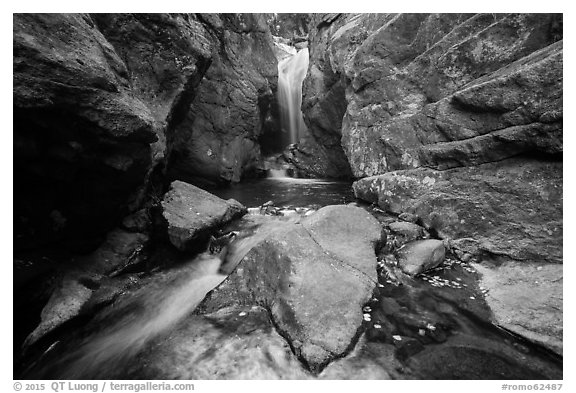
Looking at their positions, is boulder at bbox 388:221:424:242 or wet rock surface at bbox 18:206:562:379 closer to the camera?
wet rock surface at bbox 18:206:562:379

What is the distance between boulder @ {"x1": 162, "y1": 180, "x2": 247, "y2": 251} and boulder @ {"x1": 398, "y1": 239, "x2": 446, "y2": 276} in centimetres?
463

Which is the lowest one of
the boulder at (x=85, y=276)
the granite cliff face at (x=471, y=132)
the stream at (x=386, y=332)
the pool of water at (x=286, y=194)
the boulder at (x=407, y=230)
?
the pool of water at (x=286, y=194)

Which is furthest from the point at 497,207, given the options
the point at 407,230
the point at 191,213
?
the point at 191,213

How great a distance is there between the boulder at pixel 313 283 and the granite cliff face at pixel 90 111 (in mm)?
2894

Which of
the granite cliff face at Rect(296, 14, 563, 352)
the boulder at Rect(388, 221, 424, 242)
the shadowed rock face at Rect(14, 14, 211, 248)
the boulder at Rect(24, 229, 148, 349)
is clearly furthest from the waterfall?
the boulder at Rect(24, 229, 148, 349)

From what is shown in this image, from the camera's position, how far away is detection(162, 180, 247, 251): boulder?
21.2 feet

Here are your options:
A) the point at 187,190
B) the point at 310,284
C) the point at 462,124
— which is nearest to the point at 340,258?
the point at 310,284

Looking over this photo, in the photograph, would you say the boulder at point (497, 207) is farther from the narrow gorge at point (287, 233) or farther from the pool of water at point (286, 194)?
the pool of water at point (286, 194)

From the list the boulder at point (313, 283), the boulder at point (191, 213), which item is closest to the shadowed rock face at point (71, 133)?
the boulder at point (191, 213)

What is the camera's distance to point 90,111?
4281mm

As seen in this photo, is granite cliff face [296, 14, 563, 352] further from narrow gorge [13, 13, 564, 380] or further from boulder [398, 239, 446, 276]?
boulder [398, 239, 446, 276]

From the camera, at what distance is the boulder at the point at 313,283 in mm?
3998

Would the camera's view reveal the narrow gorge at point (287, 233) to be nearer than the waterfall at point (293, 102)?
Yes

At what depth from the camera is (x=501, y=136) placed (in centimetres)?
674
